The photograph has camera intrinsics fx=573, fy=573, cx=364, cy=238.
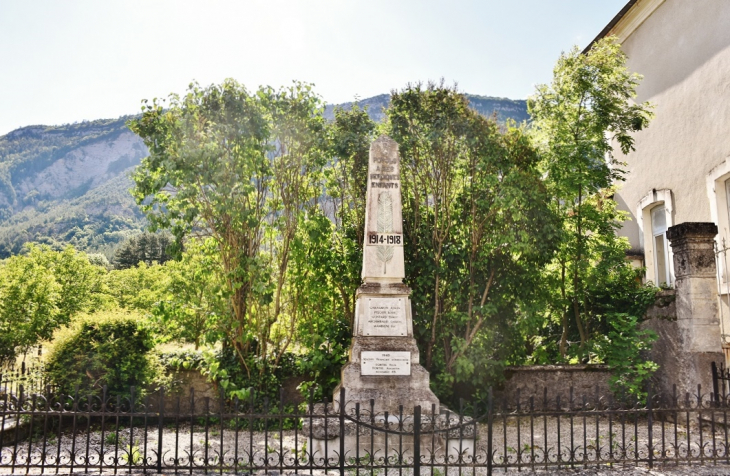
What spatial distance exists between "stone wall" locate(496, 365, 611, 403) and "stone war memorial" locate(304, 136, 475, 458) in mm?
2517

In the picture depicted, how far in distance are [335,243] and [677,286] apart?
19.3 feet

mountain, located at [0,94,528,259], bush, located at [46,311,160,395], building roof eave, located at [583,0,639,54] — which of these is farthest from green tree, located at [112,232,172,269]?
bush, located at [46,311,160,395]

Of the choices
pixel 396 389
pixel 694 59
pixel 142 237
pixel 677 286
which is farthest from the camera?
pixel 142 237

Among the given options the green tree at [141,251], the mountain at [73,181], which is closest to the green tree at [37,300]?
the green tree at [141,251]

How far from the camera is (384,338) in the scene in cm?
845

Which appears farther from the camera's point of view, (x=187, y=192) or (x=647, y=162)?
(x=647, y=162)

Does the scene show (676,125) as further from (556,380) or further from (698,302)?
(556,380)

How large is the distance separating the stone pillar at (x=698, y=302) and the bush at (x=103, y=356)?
28.3ft

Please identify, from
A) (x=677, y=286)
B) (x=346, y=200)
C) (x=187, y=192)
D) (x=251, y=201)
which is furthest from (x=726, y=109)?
(x=187, y=192)

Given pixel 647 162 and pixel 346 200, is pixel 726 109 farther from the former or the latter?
pixel 346 200

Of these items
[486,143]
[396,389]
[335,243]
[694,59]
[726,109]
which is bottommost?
[396,389]

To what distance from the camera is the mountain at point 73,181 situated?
330ft

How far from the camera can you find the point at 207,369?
10.1 meters

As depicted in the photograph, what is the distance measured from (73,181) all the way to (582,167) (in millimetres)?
186070
